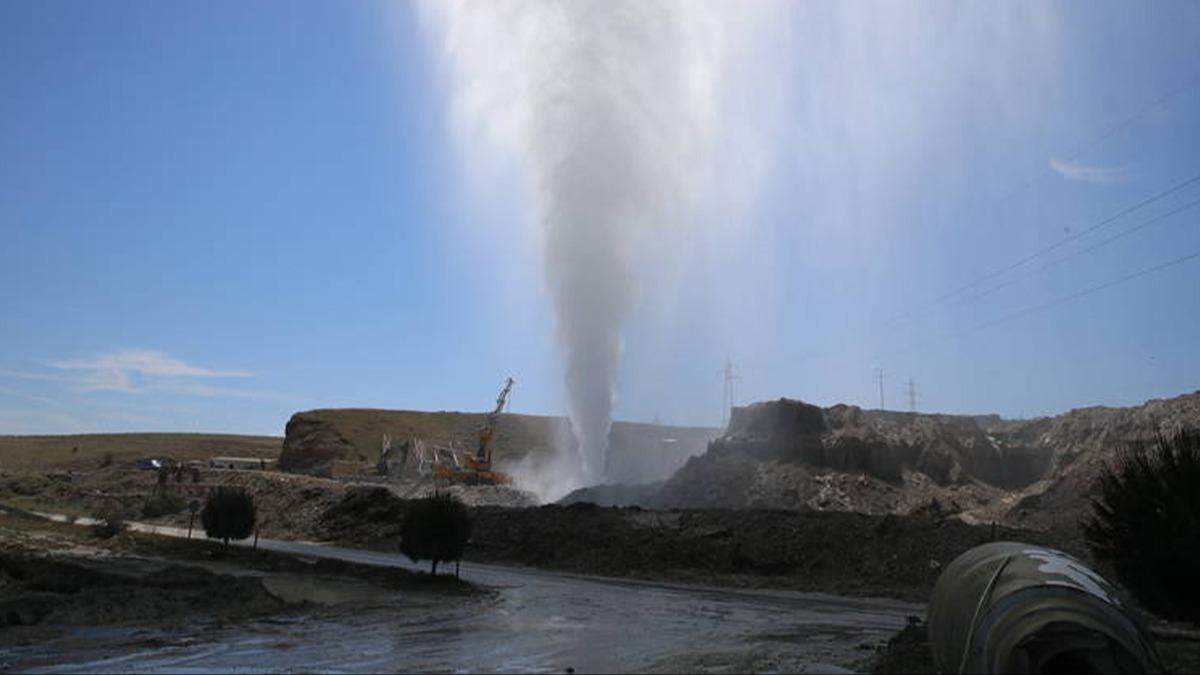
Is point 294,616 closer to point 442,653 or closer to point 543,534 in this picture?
point 442,653

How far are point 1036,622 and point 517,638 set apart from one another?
12.1 meters

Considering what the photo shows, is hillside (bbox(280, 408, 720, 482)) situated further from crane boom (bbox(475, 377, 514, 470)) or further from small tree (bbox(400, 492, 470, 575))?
small tree (bbox(400, 492, 470, 575))

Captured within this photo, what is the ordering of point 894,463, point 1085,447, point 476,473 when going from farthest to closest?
point 476,473 < point 894,463 < point 1085,447

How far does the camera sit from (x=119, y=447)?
155m

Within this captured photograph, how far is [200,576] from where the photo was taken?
29438 mm

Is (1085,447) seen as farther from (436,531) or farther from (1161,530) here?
(1161,530)

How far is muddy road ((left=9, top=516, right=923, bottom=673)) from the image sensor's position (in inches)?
622

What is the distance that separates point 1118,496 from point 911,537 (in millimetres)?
20019

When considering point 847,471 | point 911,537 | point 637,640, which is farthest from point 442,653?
point 847,471

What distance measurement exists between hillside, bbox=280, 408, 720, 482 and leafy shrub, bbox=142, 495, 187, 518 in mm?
31966

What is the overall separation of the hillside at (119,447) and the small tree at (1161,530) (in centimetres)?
13036

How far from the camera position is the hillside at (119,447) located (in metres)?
132

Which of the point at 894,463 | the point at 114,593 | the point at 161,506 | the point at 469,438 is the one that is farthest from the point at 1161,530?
the point at 469,438

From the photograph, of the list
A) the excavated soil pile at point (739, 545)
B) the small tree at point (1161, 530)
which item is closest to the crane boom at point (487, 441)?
the excavated soil pile at point (739, 545)
